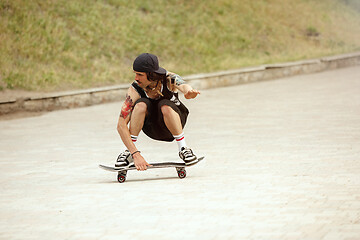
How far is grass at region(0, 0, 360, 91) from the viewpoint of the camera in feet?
58.4

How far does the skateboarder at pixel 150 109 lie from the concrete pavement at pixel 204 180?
33cm

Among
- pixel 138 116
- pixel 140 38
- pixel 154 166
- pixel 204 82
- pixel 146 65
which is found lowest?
pixel 204 82

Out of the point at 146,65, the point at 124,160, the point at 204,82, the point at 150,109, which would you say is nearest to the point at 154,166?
the point at 124,160

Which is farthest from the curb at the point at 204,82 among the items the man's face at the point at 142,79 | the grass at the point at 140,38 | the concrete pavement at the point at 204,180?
the man's face at the point at 142,79

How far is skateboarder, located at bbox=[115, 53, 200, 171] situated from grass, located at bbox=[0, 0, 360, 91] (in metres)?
9.35

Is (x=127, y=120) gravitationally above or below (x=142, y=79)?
below

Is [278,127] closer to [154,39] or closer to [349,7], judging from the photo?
[154,39]

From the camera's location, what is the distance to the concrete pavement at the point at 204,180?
5.39m

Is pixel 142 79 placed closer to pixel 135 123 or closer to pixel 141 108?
pixel 141 108

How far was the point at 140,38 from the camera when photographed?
837 inches

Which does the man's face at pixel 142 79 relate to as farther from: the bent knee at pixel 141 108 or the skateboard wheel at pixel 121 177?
the skateboard wheel at pixel 121 177

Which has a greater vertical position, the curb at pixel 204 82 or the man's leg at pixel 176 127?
the man's leg at pixel 176 127

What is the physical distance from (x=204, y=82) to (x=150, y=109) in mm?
11214

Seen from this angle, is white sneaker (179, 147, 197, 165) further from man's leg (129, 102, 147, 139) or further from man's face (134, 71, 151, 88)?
man's face (134, 71, 151, 88)
